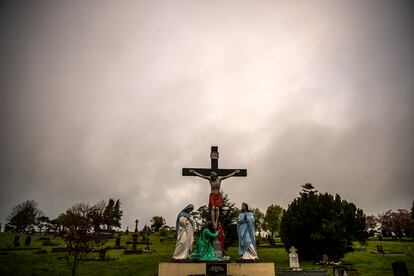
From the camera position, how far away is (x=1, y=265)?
20.2 m

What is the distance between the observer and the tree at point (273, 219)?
51.6 metres

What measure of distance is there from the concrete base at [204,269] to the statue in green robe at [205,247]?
493 mm

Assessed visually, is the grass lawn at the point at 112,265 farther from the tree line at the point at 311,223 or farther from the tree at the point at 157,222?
the tree at the point at 157,222

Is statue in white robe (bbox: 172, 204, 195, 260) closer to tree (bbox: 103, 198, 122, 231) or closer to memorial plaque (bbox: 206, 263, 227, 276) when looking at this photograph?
memorial plaque (bbox: 206, 263, 227, 276)

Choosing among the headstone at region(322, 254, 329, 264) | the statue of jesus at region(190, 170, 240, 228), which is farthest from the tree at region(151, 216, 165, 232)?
the statue of jesus at region(190, 170, 240, 228)

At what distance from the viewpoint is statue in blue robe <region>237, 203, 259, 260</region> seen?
1110 centimetres

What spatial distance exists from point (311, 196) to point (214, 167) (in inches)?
652

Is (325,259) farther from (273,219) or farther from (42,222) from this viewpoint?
(42,222)

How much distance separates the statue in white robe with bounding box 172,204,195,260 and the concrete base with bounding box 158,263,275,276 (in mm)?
486

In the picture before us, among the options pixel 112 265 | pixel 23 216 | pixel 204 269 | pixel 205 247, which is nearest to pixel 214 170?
pixel 205 247

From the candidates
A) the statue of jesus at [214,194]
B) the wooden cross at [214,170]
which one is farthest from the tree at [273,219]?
the statue of jesus at [214,194]

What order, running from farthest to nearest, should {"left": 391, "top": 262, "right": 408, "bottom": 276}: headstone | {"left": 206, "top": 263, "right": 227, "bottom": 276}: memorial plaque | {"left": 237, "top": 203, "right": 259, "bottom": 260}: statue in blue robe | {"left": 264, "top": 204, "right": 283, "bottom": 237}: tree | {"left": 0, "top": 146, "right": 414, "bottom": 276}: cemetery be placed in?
{"left": 264, "top": 204, "right": 283, "bottom": 237}: tree < {"left": 391, "top": 262, "right": 408, "bottom": 276}: headstone < {"left": 237, "top": 203, "right": 259, "bottom": 260}: statue in blue robe < {"left": 0, "top": 146, "right": 414, "bottom": 276}: cemetery < {"left": 206, "top": 263, "right": 227, "bottom": 276}: memorial plaque

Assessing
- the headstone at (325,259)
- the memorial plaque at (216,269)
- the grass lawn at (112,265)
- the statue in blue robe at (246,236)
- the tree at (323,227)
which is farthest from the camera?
the tree at (323,227)

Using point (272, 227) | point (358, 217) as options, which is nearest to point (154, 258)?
point (358, 217)
